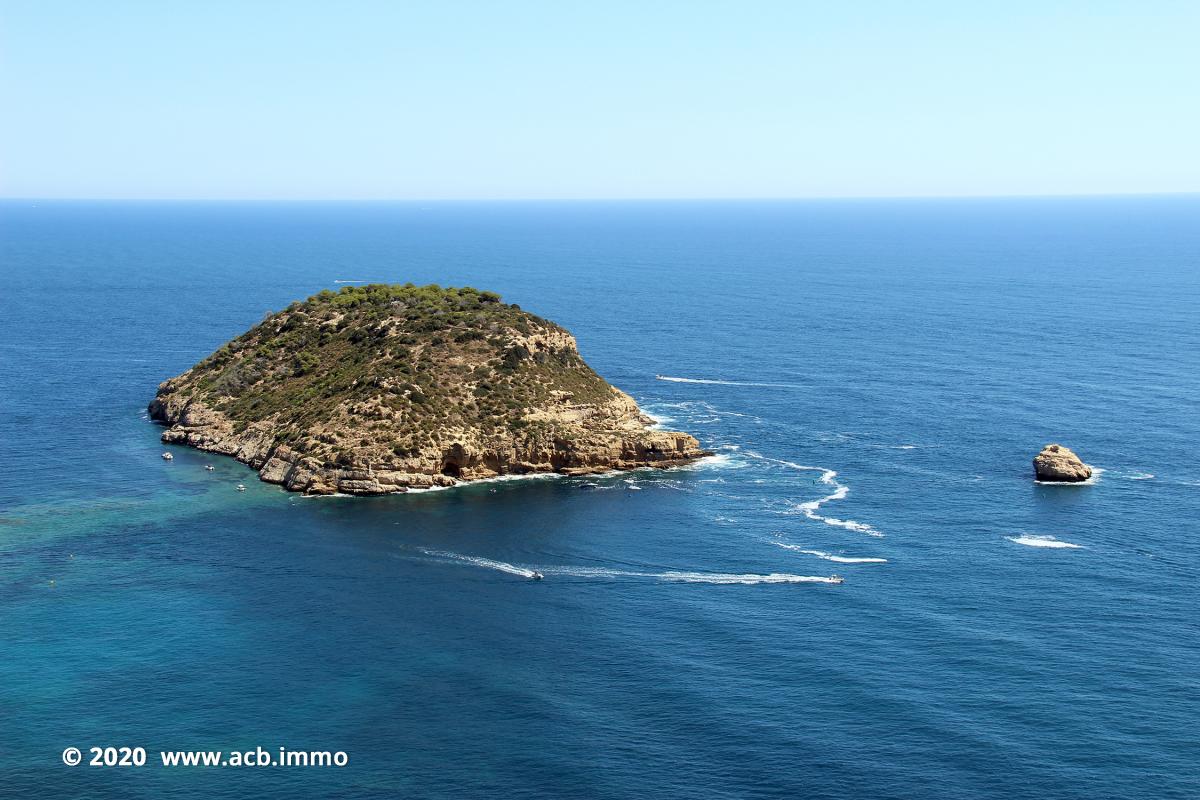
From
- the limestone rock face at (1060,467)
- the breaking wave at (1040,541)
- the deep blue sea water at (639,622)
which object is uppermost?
the limestone rock face at (1060,467)

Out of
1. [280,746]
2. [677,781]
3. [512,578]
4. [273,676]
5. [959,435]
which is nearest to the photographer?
[677,781]

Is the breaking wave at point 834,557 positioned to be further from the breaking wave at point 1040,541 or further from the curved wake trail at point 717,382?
the curved wake trail at point 717,382

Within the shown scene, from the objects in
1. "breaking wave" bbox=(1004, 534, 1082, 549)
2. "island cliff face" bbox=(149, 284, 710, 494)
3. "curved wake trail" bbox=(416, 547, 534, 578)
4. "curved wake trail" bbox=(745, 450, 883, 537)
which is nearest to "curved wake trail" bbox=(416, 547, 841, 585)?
"curved wake trail" bbox=(416, 547, 534, 578)

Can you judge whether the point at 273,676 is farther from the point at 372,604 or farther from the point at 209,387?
the point at 209,387

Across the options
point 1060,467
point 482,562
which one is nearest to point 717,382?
point 1060,467

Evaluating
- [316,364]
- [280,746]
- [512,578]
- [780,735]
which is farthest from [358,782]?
[316,364]

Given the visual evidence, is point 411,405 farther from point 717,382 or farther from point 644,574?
point 717,382

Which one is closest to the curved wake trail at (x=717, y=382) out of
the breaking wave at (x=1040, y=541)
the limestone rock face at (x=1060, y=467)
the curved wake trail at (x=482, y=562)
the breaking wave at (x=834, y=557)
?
the limestone rock face at (x=1060, y=467)
